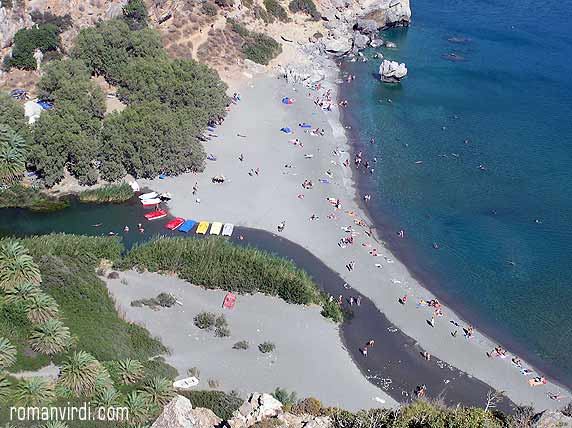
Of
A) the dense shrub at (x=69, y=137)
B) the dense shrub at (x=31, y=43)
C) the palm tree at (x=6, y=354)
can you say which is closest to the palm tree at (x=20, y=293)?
the palm tree at (x=6, y=354)

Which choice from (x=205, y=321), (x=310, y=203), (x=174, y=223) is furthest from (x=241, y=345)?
(x=310, y=203)

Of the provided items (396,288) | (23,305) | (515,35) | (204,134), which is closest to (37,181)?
(204,134)

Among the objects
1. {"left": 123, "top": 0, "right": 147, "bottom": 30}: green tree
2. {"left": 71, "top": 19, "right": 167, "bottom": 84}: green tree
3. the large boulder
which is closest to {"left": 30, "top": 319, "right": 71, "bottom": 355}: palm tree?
{"left": 71, "top": 19, "right": 167, "bottom": 84}: green tree

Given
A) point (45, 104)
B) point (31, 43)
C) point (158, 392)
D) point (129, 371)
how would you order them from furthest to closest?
point (31, 43)
point (45, 104)
point (129, 371)
point (158, 392)

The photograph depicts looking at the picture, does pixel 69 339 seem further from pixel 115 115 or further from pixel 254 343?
pixel 115 115

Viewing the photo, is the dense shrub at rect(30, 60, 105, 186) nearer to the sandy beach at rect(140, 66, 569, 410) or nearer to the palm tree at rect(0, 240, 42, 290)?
the sandy beach at rect(140, 66, 569, 410)

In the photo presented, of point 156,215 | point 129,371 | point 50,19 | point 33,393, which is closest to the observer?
point 33,393

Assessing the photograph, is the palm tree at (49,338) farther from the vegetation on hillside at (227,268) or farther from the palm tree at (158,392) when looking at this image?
the vegetation on hillside at (227,268)
